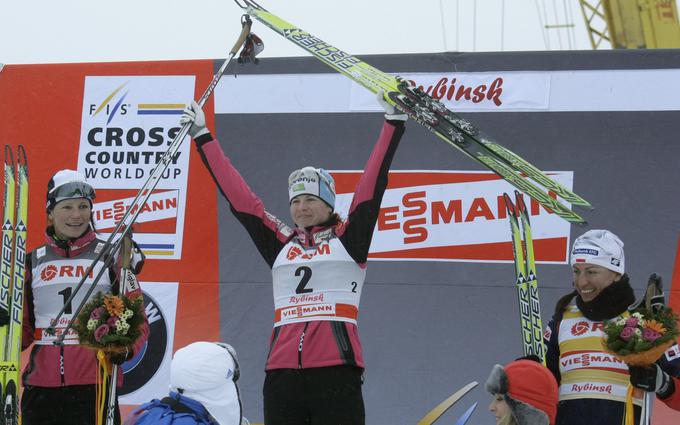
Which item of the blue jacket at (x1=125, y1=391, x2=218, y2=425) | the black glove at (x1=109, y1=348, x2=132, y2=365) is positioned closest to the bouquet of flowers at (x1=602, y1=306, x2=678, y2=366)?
the blue jacket at (x1=125, y1=391, x2=218, y2=425)

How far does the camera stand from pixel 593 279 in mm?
4184

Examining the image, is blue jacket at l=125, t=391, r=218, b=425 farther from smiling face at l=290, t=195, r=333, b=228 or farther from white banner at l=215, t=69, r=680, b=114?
white banner at l=215, t=69, r=680, b=114

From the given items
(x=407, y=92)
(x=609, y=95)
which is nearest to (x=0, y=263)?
(x=407, y=92)

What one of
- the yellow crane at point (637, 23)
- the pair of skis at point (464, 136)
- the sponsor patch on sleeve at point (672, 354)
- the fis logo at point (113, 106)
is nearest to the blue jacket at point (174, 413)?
the pair of skis at point (464, 136)

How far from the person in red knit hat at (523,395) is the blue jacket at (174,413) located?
3.44 ft

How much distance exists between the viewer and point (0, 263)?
181 inches

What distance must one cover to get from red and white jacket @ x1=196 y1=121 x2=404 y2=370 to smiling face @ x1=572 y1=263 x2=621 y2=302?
89 cm

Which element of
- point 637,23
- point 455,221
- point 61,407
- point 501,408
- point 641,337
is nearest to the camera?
point 501,408

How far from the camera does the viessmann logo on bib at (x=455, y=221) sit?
19.2 feet

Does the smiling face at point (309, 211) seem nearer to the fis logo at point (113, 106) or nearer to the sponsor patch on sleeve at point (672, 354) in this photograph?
the sponsor patch on sleeve at point (672, 354)

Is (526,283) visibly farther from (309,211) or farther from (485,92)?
(485,92)

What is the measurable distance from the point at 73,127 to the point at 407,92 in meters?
2.86

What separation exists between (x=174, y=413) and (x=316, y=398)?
3.91 ft

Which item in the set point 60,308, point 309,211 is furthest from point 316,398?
point 60,308
